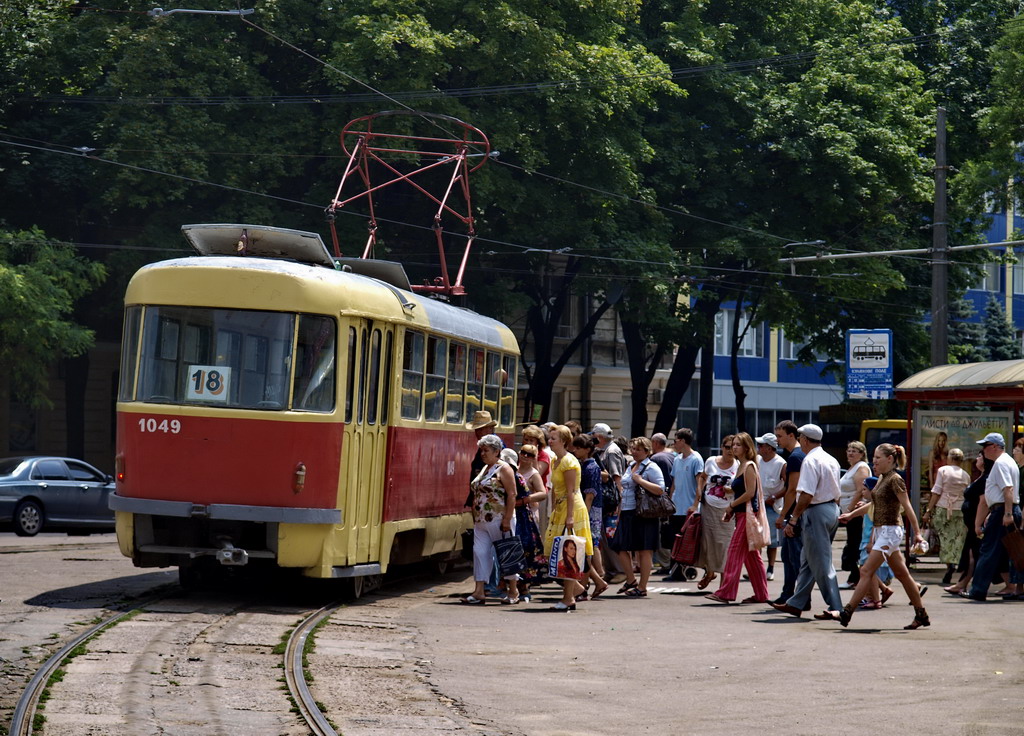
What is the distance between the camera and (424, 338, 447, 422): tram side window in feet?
53.6

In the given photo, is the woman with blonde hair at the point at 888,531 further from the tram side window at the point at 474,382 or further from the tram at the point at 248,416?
the tram side window at the point at 474,382

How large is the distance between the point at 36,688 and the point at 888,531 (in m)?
7.41

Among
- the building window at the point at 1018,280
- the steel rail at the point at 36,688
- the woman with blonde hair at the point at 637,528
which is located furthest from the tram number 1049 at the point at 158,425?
the building window at the point at 1018,280

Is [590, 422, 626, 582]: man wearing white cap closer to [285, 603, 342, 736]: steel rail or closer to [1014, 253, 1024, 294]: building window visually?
[285, 603, 342, 736]: steel rail

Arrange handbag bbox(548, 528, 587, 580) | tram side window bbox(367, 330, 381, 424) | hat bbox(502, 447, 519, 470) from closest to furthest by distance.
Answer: tram side window bbox(367, 330, 381, 424) → handbag bbox(548, 528, 587, 580) → hat bbox(502, 447, 519, 470)

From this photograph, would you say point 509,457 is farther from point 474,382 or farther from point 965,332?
point 965,332

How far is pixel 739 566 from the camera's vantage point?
1571 centimetres

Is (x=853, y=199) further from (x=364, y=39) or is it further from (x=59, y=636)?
(x=59, y=636)

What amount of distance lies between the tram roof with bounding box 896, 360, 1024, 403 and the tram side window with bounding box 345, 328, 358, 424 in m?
8.84

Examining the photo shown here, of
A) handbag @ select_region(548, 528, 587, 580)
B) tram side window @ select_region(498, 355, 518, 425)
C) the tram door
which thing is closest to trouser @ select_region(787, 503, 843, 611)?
handbag @ select_region(548, 528, 587, 580)

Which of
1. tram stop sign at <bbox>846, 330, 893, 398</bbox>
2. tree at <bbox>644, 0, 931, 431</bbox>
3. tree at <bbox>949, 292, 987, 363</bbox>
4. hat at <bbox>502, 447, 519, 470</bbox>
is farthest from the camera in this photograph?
tree at <bbox>949, 292, 987, 363</bbox>

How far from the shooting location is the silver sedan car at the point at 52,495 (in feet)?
83.7

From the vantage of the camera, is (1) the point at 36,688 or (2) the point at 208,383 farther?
(2) the point at 208,383

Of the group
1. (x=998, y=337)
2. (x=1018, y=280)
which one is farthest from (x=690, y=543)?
(x=1018, y=280)
